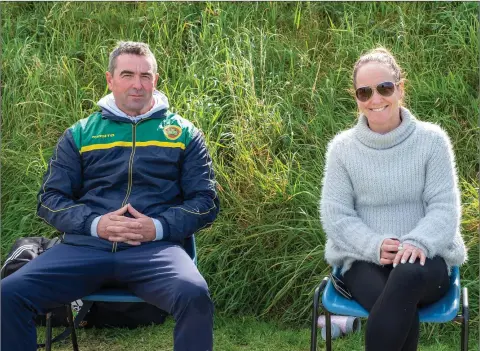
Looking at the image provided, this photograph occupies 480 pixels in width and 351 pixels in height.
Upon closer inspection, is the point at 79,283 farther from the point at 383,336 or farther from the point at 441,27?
the point at 441,27

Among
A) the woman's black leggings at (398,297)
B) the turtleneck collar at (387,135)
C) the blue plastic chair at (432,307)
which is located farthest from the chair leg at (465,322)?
the turtleneck collar at (387,135)

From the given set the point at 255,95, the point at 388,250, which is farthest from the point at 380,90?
the point at 255,95

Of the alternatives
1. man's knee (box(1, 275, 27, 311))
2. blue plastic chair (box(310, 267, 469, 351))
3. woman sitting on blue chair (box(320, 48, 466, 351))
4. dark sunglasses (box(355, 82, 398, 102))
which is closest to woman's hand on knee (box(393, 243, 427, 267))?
woman sitting on blue chair (box(320, 48, 466, 351))

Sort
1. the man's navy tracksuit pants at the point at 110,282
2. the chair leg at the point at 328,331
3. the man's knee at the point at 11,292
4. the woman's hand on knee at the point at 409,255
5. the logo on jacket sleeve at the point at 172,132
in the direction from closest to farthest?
1. the woman's hand on knee at the point at 409,255
2. the man's navy tracksuit pants at the point at 110,282
3. the man's knee at the point at 11,292
4. the chair leg at the point at 328,331
5. the logo on jacket sleeve at the point at 172,132

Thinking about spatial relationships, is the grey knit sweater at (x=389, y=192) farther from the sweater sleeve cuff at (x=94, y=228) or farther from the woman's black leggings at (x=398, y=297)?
the sweater sleeve cuff at (x=94, y=228)

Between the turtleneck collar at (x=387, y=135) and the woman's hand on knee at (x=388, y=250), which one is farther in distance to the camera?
the turtleneck collar at (x=387, y=135)

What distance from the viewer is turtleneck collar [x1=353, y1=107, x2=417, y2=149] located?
4.00 meters

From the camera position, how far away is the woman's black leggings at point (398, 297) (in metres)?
3.56

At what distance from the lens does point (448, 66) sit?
6.09 m

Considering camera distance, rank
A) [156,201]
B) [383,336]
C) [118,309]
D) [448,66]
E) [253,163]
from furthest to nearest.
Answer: [448,66] → [253,163] → [118,309] → [156,201] → [383,336]

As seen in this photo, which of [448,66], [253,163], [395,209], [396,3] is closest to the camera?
[395,209]

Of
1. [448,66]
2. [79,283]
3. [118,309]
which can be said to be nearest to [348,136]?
[79,283]

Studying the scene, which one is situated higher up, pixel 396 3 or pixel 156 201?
pixel 396 3

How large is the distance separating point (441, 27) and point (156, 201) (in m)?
3.01
